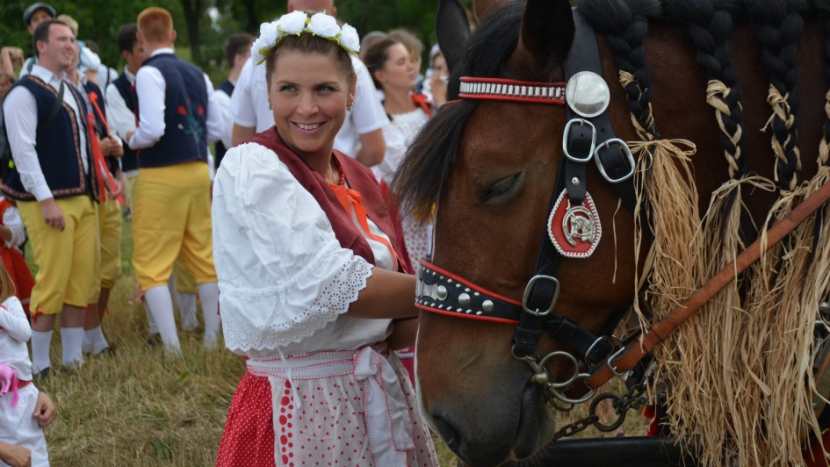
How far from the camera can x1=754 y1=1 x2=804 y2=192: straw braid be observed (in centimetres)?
190

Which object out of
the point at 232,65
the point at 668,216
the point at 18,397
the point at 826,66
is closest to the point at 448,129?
the point at 668,216

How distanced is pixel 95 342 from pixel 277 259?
4.47 m

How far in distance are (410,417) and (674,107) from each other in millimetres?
1208

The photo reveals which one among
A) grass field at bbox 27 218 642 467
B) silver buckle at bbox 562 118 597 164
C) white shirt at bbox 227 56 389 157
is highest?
white shirt at bbox 227 56 389 157

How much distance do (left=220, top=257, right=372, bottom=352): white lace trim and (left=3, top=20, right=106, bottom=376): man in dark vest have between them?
377cm

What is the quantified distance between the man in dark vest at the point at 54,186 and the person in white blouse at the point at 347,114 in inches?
55.2

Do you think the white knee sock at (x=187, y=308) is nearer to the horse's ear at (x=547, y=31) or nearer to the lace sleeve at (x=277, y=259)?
the lace sleeve at (x=277, y=259)

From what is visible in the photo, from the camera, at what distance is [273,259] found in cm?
223

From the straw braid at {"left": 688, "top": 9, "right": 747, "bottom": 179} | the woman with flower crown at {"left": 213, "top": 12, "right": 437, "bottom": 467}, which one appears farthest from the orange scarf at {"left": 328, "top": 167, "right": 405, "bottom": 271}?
the straw braid at {"left": 688, "top": 9, "right": 747, "bottom": 179}

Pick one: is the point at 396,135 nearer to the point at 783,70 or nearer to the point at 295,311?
the point at 295,311

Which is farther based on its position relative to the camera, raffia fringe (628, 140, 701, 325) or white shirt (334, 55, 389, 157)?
white shirt (334, 55, 389, 157)

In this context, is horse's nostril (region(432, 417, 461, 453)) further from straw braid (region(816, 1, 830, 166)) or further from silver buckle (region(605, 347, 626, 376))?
straw braid (region(816, 1, 830, 166))

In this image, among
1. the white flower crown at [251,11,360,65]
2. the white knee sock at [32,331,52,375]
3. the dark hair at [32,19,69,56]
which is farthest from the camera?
the dark hair at [32,19,69,56]

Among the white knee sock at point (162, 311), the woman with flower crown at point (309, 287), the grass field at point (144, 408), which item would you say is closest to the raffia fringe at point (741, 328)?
the woman with flower crown at point (309, 287)
